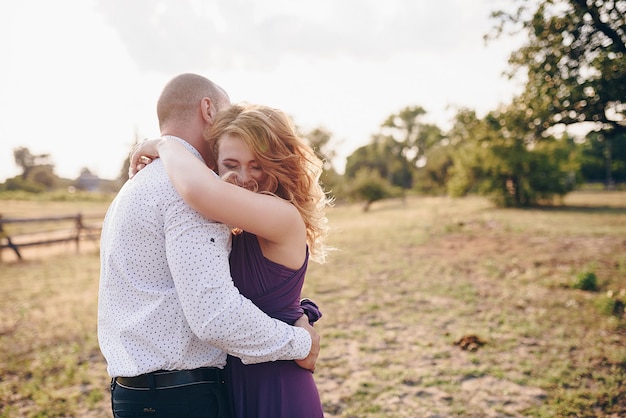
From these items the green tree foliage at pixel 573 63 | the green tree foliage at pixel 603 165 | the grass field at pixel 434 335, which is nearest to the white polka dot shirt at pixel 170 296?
the grass field at pixel 434 335

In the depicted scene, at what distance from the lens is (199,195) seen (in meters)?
1.44

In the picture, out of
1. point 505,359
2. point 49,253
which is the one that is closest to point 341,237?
point 49,253

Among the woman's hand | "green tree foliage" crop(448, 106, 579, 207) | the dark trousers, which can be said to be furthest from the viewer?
"green tree foliage" crop(448, 106, 579, 207)

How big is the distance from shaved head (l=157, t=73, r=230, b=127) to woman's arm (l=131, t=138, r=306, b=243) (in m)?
0.18

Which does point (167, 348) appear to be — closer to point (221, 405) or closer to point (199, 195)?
point (221, 405)

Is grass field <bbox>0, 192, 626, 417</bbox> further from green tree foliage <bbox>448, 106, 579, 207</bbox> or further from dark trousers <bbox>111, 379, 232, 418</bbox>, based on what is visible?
green tree foliage <bbox>448, 106, 579, 207</bbox>

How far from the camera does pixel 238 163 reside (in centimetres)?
177

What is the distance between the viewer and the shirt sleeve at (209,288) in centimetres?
143

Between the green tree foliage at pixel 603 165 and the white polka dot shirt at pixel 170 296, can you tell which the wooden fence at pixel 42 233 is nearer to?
the white polka dot shirt at pixel 170 296

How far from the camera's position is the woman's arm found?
4.76 feet

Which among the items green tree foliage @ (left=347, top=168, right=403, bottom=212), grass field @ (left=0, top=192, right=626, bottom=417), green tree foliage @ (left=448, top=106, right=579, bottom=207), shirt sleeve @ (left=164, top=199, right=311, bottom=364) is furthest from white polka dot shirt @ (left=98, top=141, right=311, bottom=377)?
green tree foliage @ (left=347, top=168, right=403, bottom=212)

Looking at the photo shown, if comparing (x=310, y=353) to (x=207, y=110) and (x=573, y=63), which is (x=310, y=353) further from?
(x=573, y=63)

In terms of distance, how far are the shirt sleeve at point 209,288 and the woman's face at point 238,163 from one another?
0.96 ft

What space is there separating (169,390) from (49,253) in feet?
52.9
